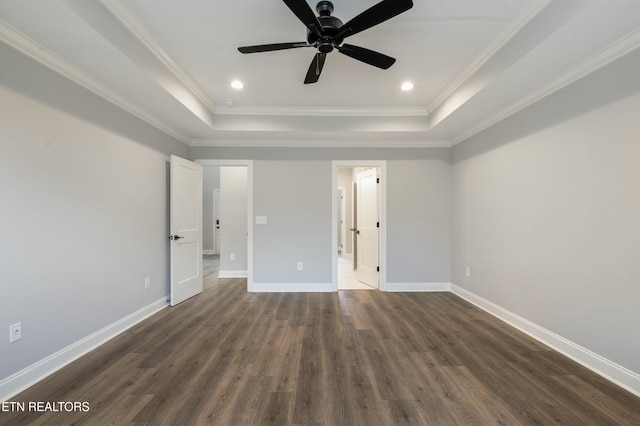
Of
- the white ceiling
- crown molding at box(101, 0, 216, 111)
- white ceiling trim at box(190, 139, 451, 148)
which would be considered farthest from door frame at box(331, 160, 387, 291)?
crown molding at box(101, 0, 216, 111)

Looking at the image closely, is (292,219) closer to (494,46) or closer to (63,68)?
(63,68)

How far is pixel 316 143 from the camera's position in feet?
13.4

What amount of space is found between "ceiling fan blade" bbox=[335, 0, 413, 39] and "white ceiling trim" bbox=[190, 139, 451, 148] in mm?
2340

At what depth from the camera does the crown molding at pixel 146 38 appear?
178 cm

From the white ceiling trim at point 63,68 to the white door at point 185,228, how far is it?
744 mm

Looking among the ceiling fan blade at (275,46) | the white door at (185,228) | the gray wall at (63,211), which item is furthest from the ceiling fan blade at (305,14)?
the white door at (185,228)

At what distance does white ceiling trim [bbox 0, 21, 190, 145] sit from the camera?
1688 mm

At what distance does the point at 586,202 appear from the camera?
2072 mm

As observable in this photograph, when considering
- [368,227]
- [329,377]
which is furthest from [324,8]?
[368,227]

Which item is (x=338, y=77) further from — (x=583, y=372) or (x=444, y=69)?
(x=583, y=372)

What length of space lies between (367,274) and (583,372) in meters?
2.83

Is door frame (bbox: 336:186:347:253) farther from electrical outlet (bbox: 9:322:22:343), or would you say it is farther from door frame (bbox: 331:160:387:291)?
electrical outlet (bbox: 9:322:22:343)

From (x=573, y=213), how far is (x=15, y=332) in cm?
436

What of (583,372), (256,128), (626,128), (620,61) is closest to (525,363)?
(583,372)
